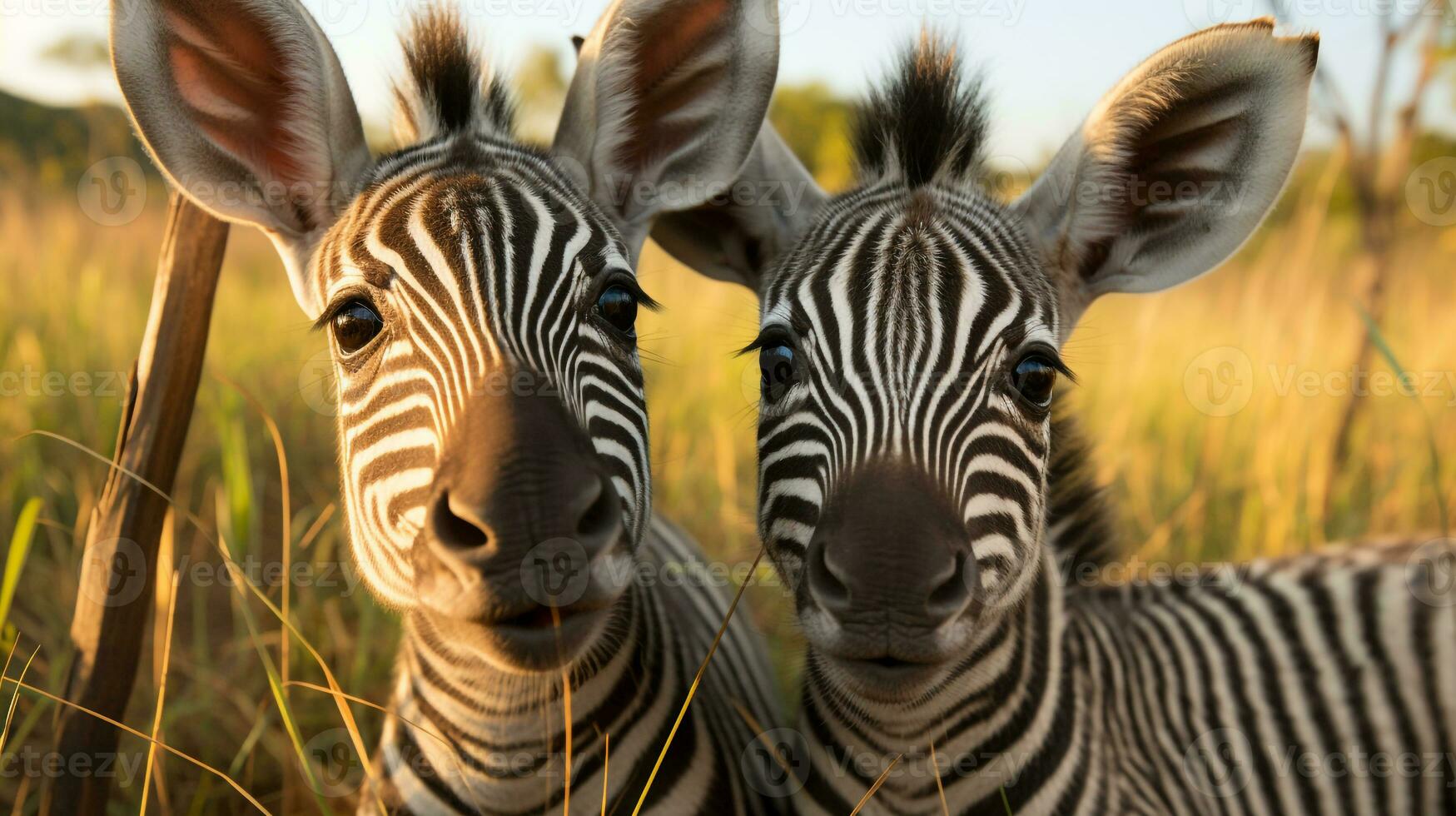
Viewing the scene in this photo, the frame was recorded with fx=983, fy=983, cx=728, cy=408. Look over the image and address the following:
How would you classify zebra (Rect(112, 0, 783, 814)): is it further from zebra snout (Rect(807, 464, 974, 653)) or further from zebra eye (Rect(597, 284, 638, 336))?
zebra snout (Rect(807, 464, 974, 653))

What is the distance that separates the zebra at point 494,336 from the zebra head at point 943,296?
A: 493 mm

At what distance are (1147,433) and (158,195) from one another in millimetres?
19272

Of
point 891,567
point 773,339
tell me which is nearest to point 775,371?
point 773,339

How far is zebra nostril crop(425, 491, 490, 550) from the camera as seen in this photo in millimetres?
2461

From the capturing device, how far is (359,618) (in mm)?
6109

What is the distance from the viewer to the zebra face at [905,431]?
2.65 m

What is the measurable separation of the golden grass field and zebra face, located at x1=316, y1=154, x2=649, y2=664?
649mm

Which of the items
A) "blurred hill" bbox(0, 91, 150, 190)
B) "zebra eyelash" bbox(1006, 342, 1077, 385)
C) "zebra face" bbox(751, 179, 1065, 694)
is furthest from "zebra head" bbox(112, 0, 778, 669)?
"blurred hill" bbox(0, 91, 150, 190)

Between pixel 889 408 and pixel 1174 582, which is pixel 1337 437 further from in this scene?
pixel 889 408

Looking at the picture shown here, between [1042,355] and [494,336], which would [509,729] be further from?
[1042,355]

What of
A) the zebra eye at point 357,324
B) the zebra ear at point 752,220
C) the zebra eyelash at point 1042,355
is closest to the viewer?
the zebra eye at point 357,324

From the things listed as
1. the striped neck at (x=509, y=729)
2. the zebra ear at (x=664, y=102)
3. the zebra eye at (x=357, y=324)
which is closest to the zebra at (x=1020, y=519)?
the zebra ear at (x=664, y=102)

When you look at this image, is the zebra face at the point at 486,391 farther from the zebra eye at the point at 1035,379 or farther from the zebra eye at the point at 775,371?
the zebra eye at the point at 1035,379

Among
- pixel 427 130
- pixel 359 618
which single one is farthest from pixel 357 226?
pixel 359 618
